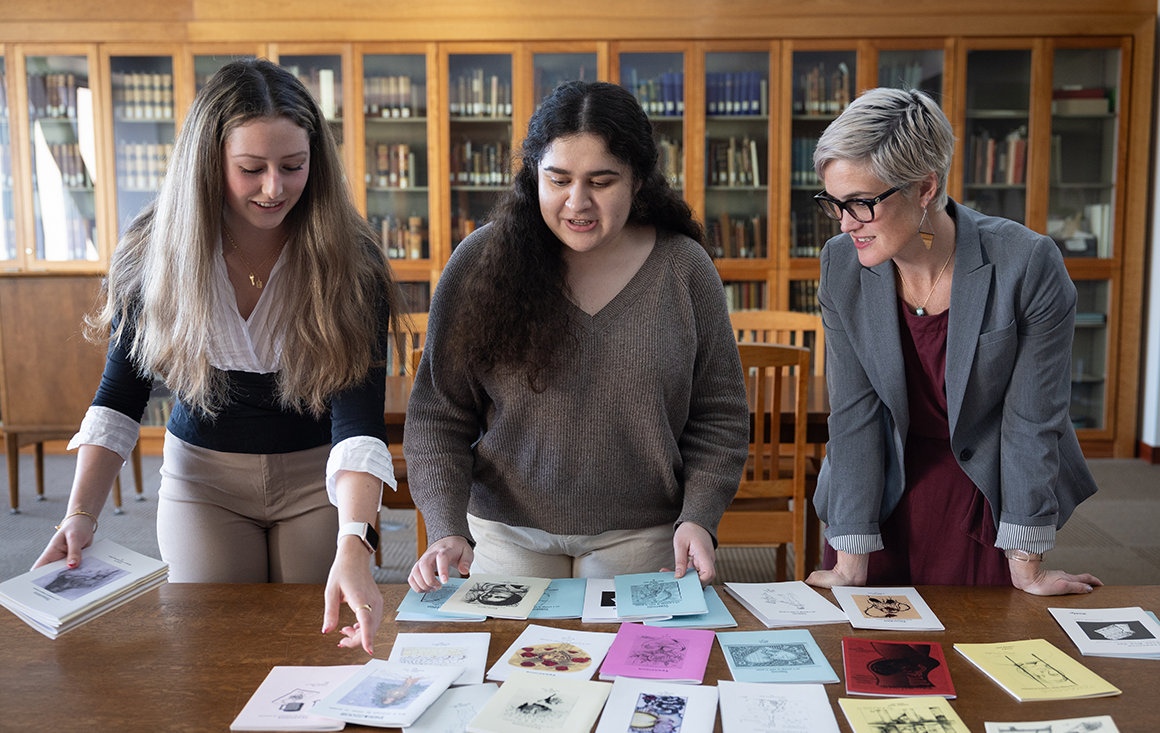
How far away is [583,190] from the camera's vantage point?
134 centimetres

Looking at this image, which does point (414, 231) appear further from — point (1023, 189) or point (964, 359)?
point (964, 359)

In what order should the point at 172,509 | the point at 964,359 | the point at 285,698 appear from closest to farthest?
the point at 285,698 → the point at 964,359 → the point at 172,509

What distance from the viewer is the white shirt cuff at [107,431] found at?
4.57 feet

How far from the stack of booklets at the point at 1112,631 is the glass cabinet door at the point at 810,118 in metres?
3.56

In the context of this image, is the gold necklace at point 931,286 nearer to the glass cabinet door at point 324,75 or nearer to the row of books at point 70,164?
the glass cabinet door at point 324,75

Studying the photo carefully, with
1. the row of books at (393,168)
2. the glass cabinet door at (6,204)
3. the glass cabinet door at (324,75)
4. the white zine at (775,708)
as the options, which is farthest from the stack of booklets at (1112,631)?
the glass cabinet door at (6,204)

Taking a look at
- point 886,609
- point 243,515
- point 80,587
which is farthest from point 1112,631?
point 80,587

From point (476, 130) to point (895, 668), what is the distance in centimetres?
420

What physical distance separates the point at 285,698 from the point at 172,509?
1.84ft

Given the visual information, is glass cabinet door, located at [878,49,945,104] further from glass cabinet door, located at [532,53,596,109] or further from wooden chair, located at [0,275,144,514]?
wooden chair, located at [0,275,144,514]

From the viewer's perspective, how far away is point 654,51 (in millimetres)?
4652

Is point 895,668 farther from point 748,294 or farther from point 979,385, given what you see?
point 748,294

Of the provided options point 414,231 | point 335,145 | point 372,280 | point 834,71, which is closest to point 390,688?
point 372,280

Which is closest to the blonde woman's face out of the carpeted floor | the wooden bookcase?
the carpeted floor
